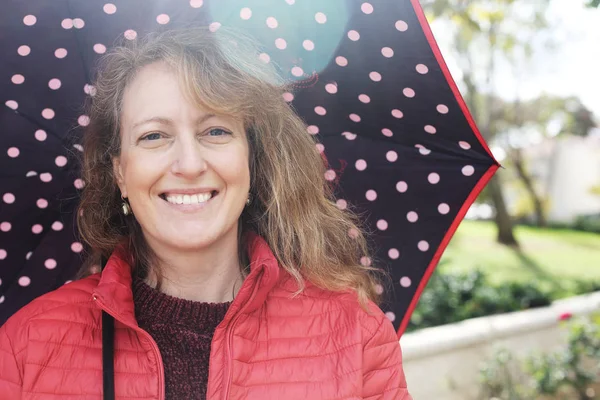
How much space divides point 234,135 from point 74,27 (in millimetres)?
650

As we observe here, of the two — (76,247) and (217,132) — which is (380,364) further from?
(76,247)

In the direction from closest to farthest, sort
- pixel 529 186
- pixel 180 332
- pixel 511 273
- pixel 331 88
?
pixel 180 332, pixel 331 88, pixel 511 273, pixel 529 186

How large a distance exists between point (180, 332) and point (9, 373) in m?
0.52

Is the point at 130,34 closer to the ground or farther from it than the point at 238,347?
farther from it

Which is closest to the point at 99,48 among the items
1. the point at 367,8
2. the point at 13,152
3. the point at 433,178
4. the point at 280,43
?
the point at 13,152

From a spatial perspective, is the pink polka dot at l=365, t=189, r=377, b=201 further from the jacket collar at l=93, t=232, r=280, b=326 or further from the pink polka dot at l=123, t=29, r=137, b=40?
the pink polka dot at l=123, t=29, r=137, b=40

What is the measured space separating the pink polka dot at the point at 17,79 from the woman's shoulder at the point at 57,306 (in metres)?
0.72

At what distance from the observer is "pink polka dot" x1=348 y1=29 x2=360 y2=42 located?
2.23 metres

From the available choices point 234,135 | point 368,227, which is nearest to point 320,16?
point 234,135

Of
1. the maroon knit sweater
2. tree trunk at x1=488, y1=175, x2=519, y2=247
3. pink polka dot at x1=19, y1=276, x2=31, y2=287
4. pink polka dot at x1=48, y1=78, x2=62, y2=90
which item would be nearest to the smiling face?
the maroon knit sweater

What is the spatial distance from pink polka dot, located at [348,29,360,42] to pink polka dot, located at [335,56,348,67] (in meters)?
0.10

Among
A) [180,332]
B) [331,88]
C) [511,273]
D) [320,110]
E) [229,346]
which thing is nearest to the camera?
[229,346]

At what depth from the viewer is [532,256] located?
47.6 ft

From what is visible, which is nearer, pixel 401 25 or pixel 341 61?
pixel 401 25
